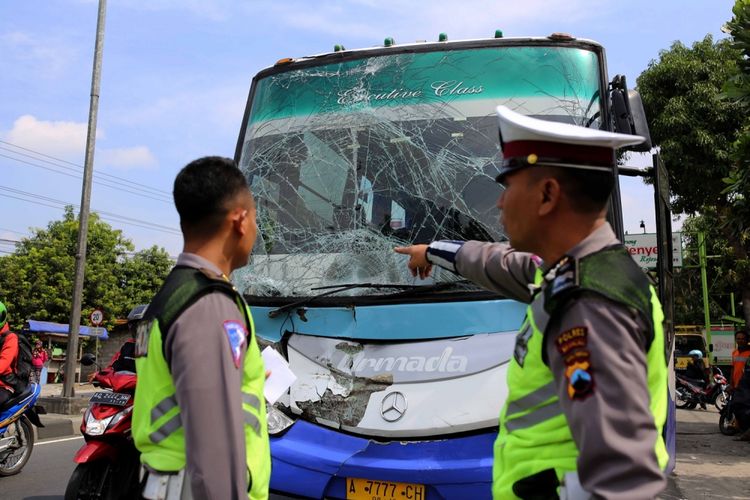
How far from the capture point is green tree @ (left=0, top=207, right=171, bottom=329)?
104 ft

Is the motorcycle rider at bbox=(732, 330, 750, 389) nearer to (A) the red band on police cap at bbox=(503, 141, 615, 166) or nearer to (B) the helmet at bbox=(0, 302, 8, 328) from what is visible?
(B) the helmet at bbox=(0, 302, 8, 328)

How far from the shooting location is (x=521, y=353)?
70.8 inches

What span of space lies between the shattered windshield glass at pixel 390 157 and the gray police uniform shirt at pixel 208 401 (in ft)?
7.03

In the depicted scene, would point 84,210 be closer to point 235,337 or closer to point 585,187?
point 235,337

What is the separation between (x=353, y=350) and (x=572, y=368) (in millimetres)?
2417

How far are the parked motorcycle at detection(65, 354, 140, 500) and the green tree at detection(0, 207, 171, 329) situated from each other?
28041 mm

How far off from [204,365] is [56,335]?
29.6 m

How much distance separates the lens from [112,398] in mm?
5047

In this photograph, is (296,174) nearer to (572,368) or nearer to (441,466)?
(441,466)

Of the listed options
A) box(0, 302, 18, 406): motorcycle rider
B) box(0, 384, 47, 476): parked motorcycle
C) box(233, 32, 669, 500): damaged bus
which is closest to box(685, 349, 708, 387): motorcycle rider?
box(0, 384, 47, 476): parked motorcycle

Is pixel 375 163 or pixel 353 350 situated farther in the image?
pixel 375 163

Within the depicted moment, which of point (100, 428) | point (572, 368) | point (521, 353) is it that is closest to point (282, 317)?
point (100, 428)

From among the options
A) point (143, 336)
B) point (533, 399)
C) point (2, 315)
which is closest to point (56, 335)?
point (2, 315)


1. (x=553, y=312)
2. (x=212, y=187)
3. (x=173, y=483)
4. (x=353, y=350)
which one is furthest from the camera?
(x=353, y=350)
